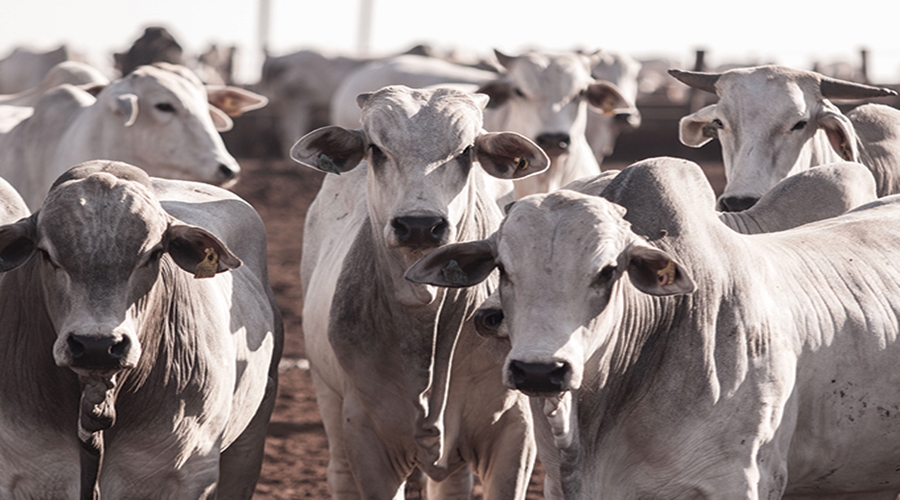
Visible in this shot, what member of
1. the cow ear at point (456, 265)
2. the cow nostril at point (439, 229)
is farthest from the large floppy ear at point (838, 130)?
the cow ear at point (456, 265)

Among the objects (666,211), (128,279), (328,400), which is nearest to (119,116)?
(328,400)

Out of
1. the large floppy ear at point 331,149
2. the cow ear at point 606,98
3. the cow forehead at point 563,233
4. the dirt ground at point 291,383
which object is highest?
the cow forehead at point 563,233

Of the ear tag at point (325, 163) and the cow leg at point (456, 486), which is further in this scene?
the cow leg at point (456, 486)

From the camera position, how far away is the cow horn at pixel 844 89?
6316 mm

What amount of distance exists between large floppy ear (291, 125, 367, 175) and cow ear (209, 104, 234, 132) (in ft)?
11.1

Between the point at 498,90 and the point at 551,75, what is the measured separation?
43cm

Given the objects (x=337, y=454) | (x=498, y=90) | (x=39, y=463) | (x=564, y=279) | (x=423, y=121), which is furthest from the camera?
(x=498, y=90)

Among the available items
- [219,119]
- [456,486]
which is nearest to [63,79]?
[219,119]

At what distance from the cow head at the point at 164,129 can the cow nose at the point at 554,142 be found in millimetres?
1972

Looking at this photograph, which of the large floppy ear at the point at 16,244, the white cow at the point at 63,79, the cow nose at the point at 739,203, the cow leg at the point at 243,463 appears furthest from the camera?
the white cow at the point at 63,79

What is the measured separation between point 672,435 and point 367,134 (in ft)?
5.46

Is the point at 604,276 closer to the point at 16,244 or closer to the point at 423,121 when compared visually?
the point at 423,121

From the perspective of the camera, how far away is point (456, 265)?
418 centimetres

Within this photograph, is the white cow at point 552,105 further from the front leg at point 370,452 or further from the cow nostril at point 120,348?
the cow nostril at point 120,348
